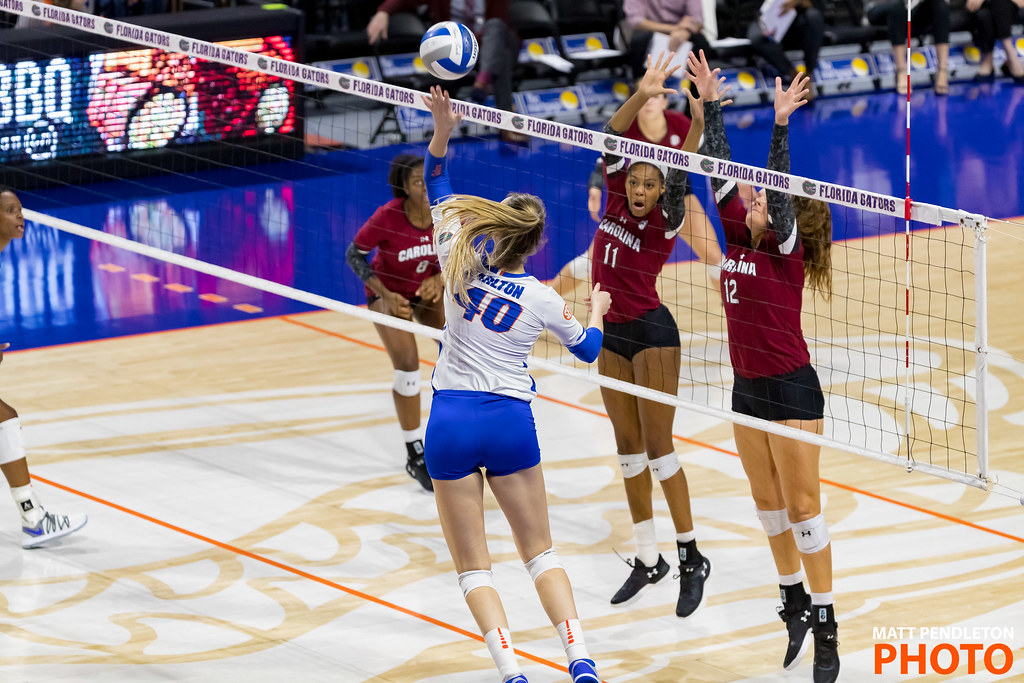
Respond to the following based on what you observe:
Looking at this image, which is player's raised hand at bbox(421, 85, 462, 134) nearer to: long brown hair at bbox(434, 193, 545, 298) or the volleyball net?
long brown hair at bbox(434, 193, 545, 298)

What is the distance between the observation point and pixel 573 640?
548cm

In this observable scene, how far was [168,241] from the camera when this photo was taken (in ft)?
42.9

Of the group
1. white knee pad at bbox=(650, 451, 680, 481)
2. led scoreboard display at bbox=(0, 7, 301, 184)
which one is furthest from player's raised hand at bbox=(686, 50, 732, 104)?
led scoreboard display at bbox=(0, 7, 301, 184)

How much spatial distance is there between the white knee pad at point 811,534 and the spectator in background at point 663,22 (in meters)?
11.8

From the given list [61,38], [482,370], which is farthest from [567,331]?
[61,38]

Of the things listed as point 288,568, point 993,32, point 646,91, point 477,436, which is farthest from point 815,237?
point 993,32

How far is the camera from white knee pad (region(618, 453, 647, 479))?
7203mm

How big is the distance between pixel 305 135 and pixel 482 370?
11.0 m

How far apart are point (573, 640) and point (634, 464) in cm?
185

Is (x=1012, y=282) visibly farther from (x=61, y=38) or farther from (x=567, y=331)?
(x=61, y=38)

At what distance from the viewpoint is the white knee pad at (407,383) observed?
8.56 meters

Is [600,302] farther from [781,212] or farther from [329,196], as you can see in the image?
[329,196]

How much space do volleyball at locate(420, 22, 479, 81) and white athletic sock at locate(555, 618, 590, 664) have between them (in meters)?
2.61

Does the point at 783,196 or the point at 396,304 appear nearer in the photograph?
the point at 783,196
